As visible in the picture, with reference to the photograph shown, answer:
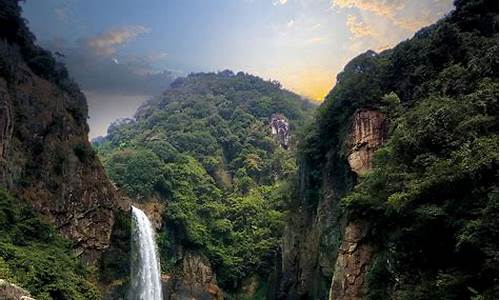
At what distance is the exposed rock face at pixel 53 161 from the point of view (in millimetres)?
20688

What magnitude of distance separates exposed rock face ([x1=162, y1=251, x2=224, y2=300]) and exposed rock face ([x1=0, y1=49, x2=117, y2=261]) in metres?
8.37

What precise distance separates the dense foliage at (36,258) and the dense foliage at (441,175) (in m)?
10.7

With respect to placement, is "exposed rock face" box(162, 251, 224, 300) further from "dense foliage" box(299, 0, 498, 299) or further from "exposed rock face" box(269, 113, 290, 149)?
"exposed rock face" box(269, 113, 290, 149)

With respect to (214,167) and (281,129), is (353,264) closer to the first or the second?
(214,167)

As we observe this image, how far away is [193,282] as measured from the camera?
34219 mm

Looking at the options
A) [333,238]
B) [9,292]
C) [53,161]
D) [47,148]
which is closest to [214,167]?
[53,161]

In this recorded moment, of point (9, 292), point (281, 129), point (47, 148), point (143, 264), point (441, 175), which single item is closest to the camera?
point (441, 175)

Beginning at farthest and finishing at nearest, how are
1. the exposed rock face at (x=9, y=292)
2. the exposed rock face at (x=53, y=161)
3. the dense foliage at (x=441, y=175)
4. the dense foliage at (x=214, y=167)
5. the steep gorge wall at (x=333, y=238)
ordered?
the dense foliage at (x=214, y=167)
the exposed rock face at (x=53, y=161)
the steep gorge wall at (x=333, y=238)
the exposed rock face at (x=9, y=292)
the dense foliage at (x=441, y=175)

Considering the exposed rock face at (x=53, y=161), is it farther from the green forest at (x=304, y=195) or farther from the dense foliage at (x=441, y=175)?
the dense foliage at (x=441, y=175)

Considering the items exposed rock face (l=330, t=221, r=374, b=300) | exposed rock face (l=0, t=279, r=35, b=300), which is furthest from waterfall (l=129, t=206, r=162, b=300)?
exposed rock face (l=0, t=279, r=35, b=300)

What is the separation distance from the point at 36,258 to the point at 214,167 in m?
33.1

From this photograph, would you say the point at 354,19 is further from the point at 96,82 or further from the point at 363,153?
the point at 96,82

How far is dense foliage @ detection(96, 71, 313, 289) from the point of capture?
125 ft

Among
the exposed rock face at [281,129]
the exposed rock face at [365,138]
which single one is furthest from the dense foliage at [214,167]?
the exposed rock face at [365,138]
